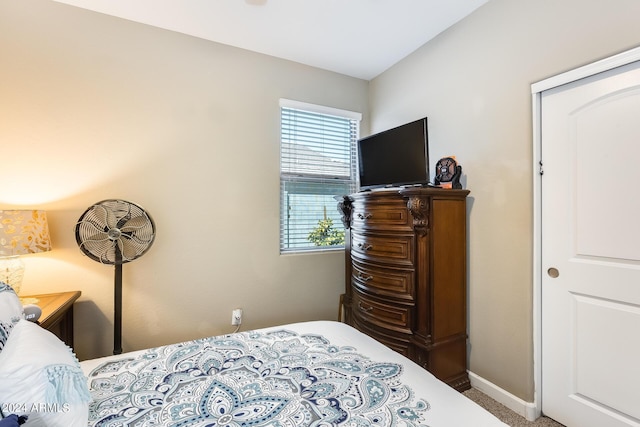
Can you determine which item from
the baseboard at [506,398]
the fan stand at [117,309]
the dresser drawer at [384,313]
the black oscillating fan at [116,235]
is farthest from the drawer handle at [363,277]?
the fan stand at [117,309]

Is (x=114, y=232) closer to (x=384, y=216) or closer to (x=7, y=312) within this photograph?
(x=7, y=312)

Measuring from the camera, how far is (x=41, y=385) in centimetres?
76

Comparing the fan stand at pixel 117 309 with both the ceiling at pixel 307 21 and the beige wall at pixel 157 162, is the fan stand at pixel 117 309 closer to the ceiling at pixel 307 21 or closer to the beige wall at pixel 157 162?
the beige wall at pixel 157 162

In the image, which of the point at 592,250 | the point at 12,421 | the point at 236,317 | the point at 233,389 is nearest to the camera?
the point at 12,421

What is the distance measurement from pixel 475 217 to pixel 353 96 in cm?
175

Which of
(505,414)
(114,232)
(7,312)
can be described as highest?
(114,232)

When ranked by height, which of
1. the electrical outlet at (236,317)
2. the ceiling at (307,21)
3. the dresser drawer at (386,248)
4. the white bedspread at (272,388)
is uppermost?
the ceiling at (307,21)

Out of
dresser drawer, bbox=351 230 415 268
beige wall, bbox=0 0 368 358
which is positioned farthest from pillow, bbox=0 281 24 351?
dresser drawer, bbox=351 230 415 268

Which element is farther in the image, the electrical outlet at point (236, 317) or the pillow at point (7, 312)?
the electrical outlet at point (236, 317)

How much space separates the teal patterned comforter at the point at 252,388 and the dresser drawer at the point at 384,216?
3.15 feet

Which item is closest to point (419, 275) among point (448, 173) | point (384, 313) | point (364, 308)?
point (384, 313)

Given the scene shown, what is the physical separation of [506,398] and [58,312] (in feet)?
9.01

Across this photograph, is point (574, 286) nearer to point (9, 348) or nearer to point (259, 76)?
point (9, 348)

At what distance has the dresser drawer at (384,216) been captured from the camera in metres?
2.00
